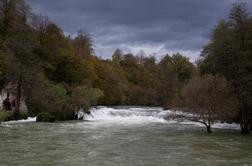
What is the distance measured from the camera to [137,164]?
15438 millimetres

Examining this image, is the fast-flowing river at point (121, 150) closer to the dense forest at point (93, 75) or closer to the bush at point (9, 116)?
the dense forest at point (93, 75)

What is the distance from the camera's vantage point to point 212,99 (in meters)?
28.2

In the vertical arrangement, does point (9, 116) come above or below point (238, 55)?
below

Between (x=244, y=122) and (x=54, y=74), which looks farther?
(x=54, y=74)

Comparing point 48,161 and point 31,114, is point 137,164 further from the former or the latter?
point 31,114

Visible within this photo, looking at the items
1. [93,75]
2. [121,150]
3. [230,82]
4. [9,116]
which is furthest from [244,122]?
[93,75]

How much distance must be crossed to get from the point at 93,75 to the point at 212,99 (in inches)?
1514

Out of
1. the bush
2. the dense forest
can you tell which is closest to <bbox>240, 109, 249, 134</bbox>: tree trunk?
the dense forest

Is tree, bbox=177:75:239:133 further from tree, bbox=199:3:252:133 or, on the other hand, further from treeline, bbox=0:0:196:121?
treeline, bbox=0:0:196:121

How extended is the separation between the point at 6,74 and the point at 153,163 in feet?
107

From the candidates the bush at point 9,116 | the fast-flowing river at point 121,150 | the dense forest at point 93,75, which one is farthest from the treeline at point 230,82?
the bush at point 9,116

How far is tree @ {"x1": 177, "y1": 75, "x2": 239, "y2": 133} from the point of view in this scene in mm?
27977

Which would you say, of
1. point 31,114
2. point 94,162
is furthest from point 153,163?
point 31,114

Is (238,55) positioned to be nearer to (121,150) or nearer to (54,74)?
(121,150)
